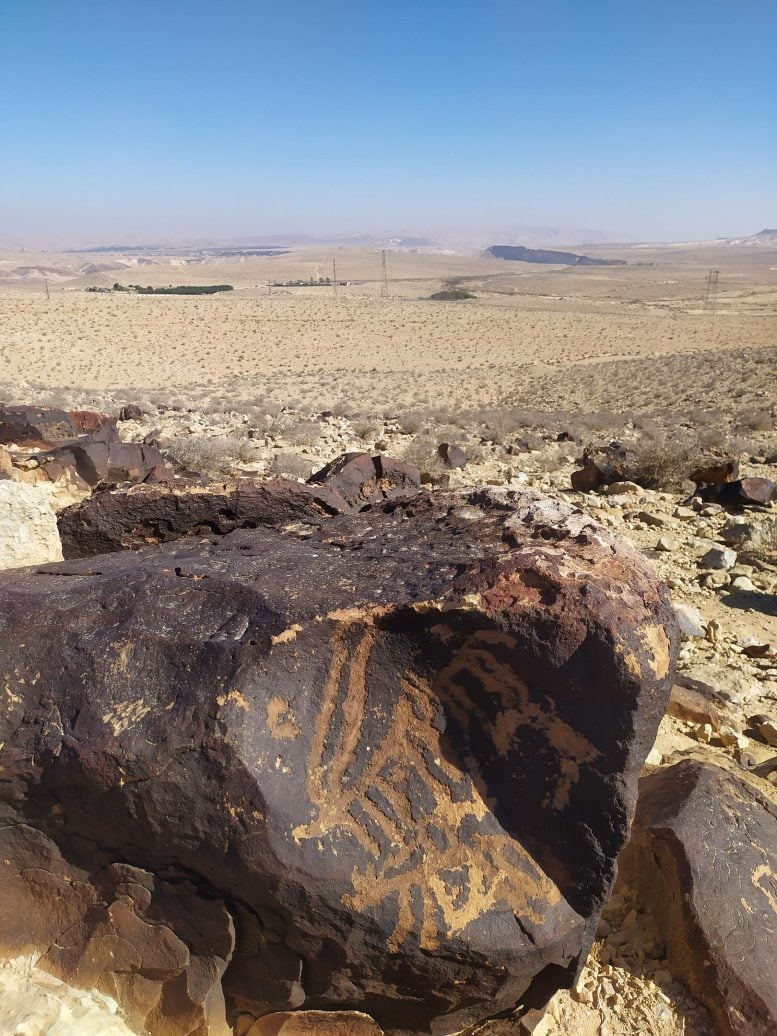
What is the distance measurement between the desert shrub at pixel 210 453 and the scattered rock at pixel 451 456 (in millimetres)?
2832

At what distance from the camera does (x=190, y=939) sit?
2246 mm

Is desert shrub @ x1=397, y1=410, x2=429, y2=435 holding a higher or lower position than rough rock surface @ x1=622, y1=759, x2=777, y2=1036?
lower

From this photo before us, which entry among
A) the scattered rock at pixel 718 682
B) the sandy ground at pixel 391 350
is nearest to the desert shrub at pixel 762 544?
the scattered rock at pixel 718 682

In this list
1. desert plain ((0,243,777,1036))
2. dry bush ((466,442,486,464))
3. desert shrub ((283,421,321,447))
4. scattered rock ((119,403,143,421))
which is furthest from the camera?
scattered rock ((119,403,143,421))

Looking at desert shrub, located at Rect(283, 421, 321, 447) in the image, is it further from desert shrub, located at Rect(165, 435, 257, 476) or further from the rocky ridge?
desert shrub, located at Rect(165, 435, 257, 476)

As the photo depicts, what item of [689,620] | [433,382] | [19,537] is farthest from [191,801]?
[433,382]

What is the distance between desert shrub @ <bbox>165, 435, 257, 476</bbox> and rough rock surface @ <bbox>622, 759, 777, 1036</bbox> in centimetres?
767

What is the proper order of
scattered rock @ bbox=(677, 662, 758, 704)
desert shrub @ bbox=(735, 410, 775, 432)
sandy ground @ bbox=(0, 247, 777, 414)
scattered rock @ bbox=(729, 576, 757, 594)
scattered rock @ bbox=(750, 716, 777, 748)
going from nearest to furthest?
scattered rock @ bbox=(750, 716, 777, 748)
scattered rock @ bbox=(677, 662, 758, 704)
scattered rock @ bbox=(729, 576, 757, 594)
desert shrub @ bbox=(735, 410, 775, 432)
sandy ground @ bbox=(0, 247, 777, 414)

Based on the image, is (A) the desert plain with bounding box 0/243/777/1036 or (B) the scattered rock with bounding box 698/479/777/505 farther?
(B) the scattered rock with bounding box 698/479/777/505

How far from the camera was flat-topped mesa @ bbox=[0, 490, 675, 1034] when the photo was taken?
7.23 ft

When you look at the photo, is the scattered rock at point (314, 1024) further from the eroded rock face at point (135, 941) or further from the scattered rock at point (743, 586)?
the scattered rock at point (743, 586)

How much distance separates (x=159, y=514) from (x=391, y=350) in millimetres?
26618

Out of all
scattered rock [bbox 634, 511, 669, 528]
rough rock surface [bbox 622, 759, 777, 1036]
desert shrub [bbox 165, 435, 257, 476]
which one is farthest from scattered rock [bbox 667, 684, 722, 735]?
desert shrub [bbox 165, 435, 257, 476]

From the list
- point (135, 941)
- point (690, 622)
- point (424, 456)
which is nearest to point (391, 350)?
point (424, 456)
